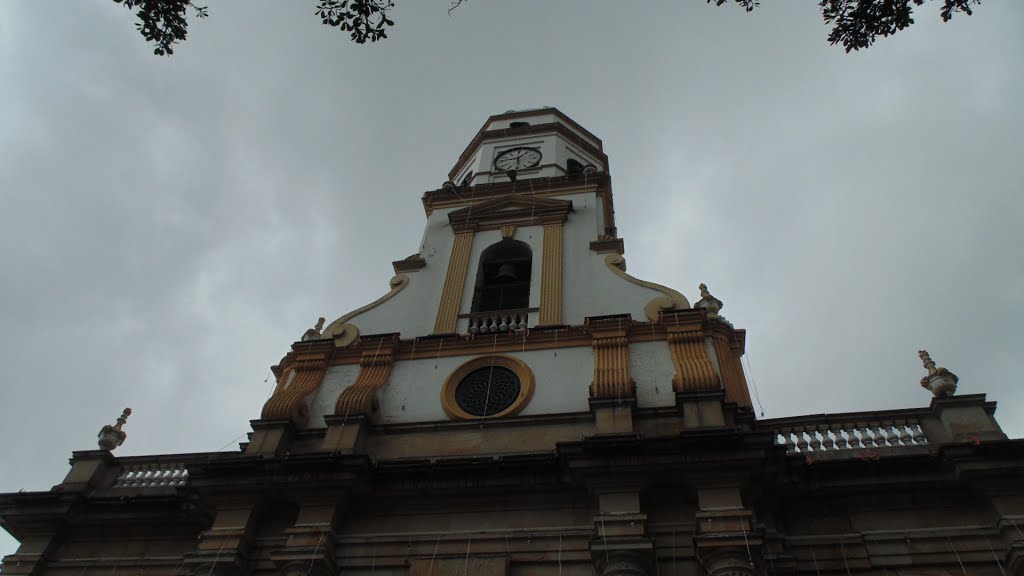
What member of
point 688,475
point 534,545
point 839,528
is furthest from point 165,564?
point 839,528


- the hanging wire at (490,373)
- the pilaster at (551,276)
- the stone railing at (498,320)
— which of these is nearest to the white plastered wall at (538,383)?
the hanging wire at (490,373)

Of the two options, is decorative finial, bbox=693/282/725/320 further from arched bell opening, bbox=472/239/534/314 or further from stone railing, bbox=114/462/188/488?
stone railing, bbox=114/462/188/488

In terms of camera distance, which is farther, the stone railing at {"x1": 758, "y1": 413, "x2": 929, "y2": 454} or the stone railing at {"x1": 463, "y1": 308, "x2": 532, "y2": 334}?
the stone railing at {"x1": 463, "y1": 308, "x2": 532, "y2": 334}

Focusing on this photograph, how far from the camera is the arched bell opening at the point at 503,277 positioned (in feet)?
52.0

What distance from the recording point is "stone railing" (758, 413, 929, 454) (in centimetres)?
1116

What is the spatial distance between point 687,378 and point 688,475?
2.00 metres

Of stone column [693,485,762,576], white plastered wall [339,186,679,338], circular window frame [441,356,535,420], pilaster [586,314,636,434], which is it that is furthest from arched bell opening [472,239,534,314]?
stone column [693,485,762,576]

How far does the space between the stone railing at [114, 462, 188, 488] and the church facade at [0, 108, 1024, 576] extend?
0.13 ft

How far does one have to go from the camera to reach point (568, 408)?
12.5 meters

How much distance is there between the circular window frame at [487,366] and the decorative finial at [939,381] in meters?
6.43

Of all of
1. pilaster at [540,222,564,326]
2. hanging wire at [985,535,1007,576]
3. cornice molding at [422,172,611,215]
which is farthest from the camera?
cornice molding at [422,172,611,215]

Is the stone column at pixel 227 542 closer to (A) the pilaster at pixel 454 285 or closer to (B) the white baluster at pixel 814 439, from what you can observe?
(A) the pilaster at pixel 454 285

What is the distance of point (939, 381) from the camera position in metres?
11.6

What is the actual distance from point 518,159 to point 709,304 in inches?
354
